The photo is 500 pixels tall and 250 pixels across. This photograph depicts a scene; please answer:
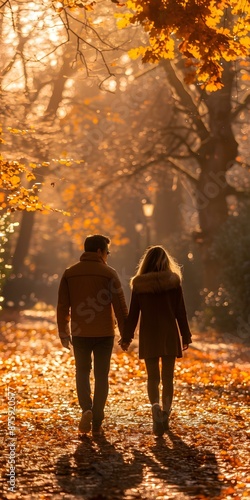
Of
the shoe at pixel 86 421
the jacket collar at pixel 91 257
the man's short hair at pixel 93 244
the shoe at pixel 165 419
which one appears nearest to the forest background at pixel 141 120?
the man's short hair at pixel 93 244

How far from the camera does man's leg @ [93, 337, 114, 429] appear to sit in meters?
8.98

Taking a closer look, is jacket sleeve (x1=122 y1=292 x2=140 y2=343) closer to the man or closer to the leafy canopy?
the man

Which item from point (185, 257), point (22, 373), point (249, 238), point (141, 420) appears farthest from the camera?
point (185, 257)

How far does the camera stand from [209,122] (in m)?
26.9

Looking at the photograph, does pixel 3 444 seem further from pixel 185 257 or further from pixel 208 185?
pixel 185 257

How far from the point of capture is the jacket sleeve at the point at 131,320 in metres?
9.02

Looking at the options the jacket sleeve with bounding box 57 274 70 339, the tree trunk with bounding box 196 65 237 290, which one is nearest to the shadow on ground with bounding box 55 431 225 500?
the jacket sleeve with bounding box 57 274 70 339

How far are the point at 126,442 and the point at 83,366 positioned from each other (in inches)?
34.4

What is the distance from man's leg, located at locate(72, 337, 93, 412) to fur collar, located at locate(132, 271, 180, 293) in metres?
0.74

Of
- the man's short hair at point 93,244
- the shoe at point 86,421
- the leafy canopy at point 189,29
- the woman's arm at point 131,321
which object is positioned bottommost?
the shoe at point 86,421

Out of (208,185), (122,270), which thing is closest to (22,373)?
(208,185)

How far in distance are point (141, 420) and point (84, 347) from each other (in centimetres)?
163

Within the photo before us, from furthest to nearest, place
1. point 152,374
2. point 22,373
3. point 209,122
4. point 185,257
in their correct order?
point 185,257 → point 209,122 → point 22,373 → point 152,374

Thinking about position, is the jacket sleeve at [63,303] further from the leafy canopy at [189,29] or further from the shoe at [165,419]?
the leafy canopy at [189,29]
